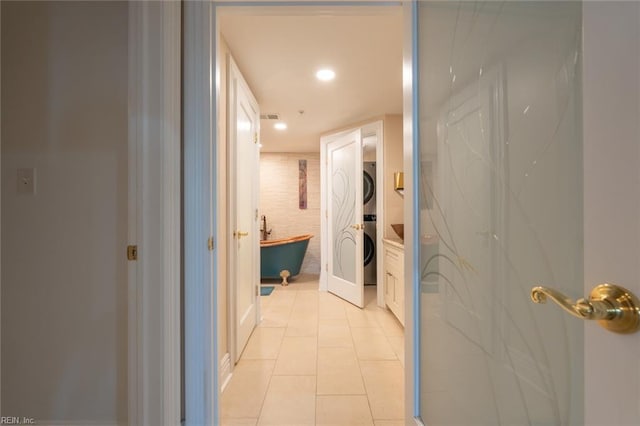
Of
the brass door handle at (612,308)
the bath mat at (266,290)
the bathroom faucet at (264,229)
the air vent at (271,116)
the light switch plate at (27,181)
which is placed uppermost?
the air vent at (271,116)

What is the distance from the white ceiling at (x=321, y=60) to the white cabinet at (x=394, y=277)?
5.16 feet

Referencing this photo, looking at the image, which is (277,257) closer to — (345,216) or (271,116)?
(345,216)

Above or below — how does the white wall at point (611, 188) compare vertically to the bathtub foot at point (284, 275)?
above

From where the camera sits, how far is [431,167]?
992 millimetres

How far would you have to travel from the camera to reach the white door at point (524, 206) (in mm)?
385

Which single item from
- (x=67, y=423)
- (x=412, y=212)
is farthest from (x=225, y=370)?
(x=412, y=212)

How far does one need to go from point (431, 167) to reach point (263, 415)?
1.56 meters

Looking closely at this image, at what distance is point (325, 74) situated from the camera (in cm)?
227

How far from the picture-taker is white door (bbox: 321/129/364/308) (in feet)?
11.0

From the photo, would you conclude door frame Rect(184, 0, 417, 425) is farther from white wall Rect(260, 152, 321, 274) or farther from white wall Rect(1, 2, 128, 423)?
white wall Rect(260, 152, 321, 274)

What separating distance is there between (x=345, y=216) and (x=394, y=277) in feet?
3.49

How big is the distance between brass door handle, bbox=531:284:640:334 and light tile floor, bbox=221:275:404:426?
4.56 ft

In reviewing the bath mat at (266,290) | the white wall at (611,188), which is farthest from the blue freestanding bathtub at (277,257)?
the white wall at (611,188)

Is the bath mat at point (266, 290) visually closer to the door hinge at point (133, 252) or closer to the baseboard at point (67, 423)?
the baseboard at point (67, 423)
